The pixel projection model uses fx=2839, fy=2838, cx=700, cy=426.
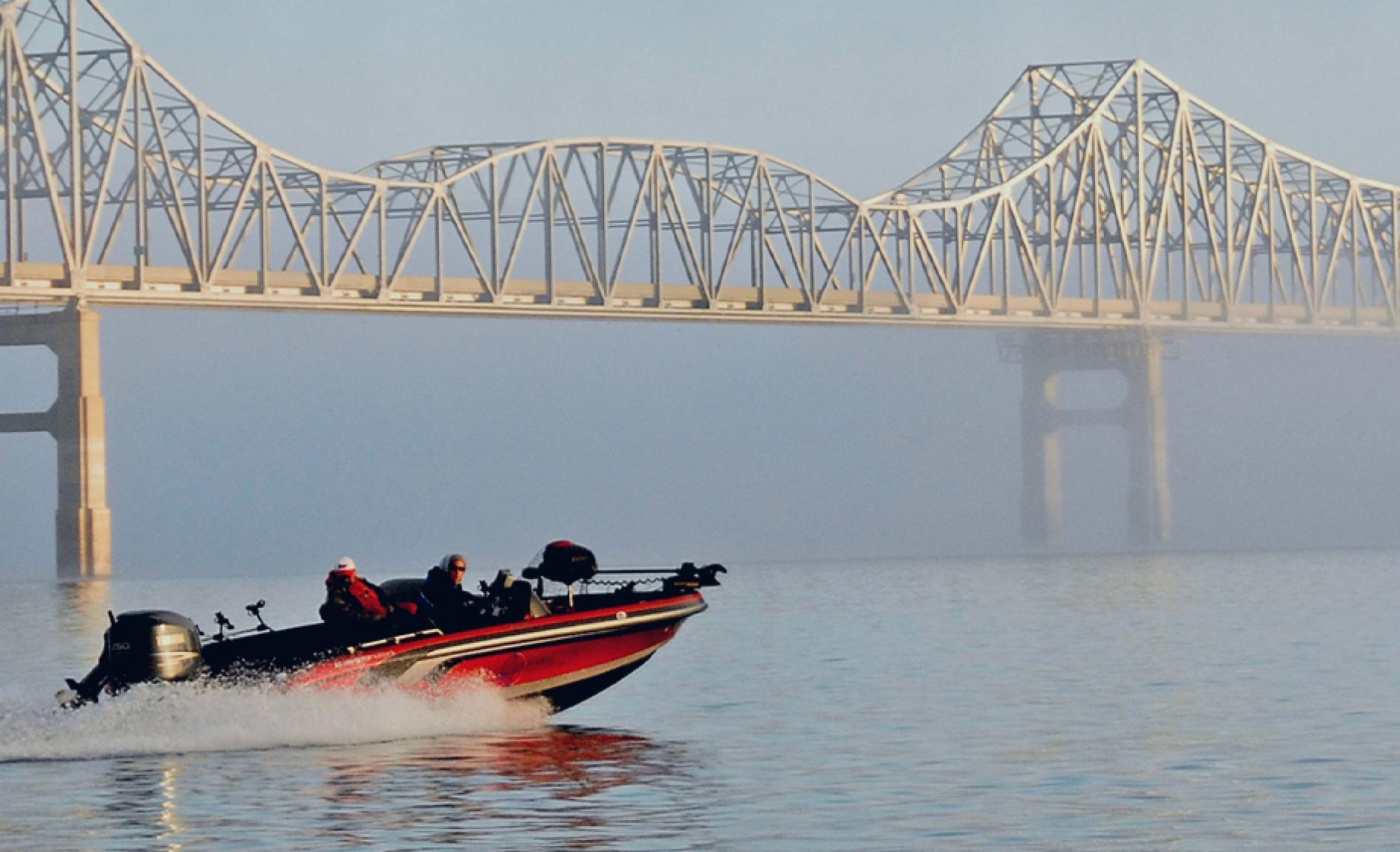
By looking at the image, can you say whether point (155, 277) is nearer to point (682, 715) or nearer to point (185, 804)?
point (682, 715)

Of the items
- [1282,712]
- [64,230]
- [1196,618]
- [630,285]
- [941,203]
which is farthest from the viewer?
[941,203]

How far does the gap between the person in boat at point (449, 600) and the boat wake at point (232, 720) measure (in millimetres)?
753

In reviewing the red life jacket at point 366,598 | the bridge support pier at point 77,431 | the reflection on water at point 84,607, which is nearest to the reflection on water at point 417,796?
the red life jacket at point 366,598

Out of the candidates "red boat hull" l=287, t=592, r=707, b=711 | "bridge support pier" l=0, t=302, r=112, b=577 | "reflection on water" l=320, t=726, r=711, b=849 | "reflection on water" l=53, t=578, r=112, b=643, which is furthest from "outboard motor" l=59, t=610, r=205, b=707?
"bridge support pier" l=0, t=302, r=112, b=577

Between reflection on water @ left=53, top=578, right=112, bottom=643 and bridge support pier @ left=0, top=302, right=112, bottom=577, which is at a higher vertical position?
bridge support pier @ left=0, top=302, right=112, bottom=577

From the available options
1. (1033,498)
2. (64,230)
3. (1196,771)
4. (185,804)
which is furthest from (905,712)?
(1033,498)

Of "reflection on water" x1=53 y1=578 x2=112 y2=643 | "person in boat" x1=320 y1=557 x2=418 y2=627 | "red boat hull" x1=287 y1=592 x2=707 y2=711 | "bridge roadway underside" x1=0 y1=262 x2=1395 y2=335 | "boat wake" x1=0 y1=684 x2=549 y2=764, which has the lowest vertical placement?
"reflection on water" x1=53 y1=578 x2=112 y2=643

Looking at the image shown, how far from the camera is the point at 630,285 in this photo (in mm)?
109625

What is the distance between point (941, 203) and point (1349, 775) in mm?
103434

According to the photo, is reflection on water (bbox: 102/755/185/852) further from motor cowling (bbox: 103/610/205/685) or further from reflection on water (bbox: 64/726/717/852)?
motor cowling (bbox: 103/610/205/685)

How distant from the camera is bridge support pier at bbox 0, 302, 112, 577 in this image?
9038cm

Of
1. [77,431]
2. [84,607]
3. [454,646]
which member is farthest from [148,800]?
[77,431]

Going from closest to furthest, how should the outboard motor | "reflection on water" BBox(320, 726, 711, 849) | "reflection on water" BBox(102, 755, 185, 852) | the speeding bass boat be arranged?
1. "reflection on water" BBox(320, 726, 711, 849)
2. "reflection on water" BBox(102, 755, 185, 852)
3. the outboard motor
4. the speeding bass boat

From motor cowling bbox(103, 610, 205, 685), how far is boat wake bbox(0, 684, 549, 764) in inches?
7.7
